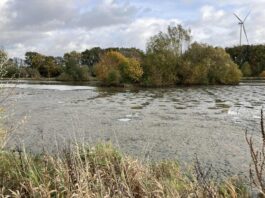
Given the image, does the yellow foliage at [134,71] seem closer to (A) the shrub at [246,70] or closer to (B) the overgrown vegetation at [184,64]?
(B) the overgrown vegetation at [184,64]

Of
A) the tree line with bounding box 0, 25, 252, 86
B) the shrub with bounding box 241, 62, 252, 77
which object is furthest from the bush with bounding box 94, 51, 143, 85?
the shrub with bounding box 241, 62, 252, 77

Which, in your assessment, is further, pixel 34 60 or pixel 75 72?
pixel 34 60

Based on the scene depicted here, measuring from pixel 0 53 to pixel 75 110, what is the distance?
648 inches

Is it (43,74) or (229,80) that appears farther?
(43,74)

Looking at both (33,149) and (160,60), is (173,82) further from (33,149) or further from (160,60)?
(33,149)

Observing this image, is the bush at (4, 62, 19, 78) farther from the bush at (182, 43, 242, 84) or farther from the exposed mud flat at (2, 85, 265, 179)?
the bush at (182, 43, 242, 84)

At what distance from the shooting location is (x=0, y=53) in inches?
333

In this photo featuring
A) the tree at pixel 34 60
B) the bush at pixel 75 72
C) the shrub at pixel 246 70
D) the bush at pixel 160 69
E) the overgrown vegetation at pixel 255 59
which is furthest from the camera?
the tree at pixel 34 60

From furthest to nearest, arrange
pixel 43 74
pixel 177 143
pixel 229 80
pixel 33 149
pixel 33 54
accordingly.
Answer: pixel 33 54, pixel 43 74, pixel 229 80, pixel 177 143, pixel 33 149

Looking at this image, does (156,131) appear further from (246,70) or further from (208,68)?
(246,70)

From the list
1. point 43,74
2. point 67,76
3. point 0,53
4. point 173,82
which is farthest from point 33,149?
point 43,74

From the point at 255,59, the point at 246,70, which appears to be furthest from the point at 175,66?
the point at 255,59

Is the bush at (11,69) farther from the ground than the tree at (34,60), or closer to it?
closer to it

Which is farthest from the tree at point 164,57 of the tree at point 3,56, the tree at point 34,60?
the tree at point 3,56
